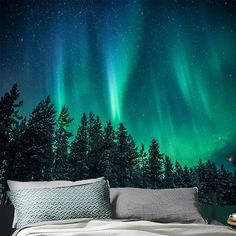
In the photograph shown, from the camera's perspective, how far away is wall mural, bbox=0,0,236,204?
403cm

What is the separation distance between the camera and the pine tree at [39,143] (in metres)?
3.91

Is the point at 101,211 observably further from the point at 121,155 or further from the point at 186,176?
the point at 186,176

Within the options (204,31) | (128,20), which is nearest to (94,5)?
(128,20)

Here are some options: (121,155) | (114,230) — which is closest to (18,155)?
(121,155)

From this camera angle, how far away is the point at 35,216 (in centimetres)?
239

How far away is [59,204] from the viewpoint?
2.46 meters

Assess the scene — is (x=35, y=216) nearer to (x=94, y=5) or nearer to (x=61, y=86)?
(x=61, y=86)

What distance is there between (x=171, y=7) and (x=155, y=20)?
275 mm

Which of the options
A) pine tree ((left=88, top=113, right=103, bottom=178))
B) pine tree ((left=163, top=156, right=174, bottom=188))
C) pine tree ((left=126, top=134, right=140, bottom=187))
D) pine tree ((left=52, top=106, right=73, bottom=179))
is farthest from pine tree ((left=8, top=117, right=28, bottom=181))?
pine tree ((left=163, top=156, right=174, bottom=188))

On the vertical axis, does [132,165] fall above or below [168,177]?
above

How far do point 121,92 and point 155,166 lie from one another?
98cm

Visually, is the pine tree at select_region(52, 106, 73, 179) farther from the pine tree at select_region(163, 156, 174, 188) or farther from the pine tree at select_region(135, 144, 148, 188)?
the pine tree at select_region(163, 156, 174, 188)

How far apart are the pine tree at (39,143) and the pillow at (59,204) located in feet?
4.14

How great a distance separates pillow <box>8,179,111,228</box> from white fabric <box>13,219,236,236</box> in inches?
6.5
